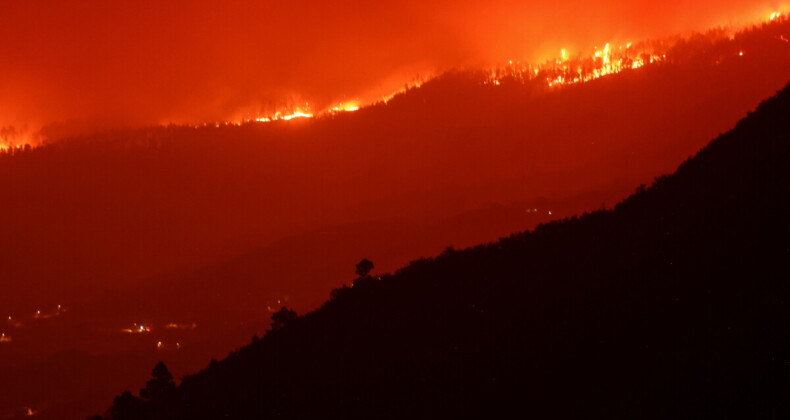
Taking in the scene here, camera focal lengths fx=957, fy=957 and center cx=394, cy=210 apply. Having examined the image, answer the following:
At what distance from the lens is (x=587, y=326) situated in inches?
577

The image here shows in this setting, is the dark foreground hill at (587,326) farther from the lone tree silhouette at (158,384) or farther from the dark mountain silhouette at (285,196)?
the dark mountain silhouette at (285,196)

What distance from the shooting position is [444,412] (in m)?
14.1

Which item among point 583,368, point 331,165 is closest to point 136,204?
point 331,165

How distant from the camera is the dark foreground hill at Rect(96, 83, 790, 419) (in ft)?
40.3

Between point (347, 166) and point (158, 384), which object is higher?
point (347, 166)

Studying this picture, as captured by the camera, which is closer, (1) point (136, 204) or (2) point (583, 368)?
(2) point (583, 368)

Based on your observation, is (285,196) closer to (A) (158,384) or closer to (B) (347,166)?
(B) (347,166)

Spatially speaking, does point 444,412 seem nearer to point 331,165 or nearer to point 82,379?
point 82,379

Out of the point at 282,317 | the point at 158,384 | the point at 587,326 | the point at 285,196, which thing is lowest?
the point at 587,326

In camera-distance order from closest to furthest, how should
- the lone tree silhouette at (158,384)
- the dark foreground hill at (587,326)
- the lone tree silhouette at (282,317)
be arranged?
the dark foreground hill at (587,326), the lone tree silhouette at (282,317), the lone tree silhouette at (158,384)

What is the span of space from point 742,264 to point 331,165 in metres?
84.6

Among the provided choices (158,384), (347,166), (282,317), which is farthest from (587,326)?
(347,166)

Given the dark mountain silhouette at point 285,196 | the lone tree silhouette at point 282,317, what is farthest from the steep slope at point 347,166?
the lone tree silhouette at point 282,317

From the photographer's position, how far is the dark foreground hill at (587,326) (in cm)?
1228
